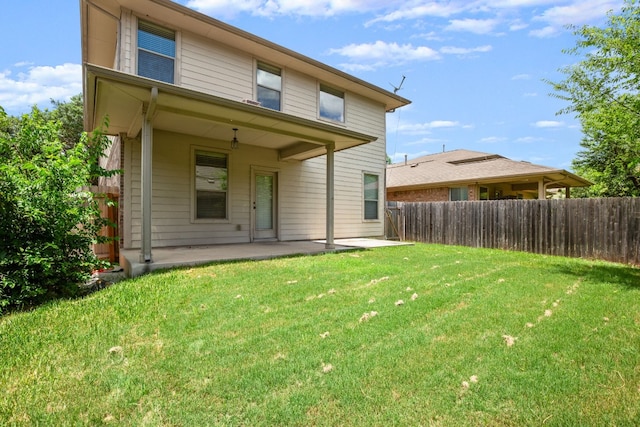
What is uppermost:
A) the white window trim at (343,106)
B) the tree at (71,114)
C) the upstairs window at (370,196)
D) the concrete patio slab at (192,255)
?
the tree at (71,114)

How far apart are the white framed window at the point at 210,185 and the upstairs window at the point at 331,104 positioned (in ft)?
12.4

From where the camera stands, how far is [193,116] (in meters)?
6.21

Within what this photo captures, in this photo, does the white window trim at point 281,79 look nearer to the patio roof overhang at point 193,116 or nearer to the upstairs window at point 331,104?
the patio roof overhang at point 193,116

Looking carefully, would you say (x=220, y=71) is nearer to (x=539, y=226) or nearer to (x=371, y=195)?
(x=371, y=195)

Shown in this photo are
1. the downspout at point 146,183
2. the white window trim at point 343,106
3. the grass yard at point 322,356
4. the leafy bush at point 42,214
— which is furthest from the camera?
the white window trim at point 343,106

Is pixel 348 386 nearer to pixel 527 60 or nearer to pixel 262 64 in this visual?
pixel 262 64

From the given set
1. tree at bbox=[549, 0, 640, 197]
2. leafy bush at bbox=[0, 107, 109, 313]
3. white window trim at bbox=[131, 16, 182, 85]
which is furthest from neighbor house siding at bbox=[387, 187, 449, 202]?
leafy bush at bbox=[0, 107, 109, 313]

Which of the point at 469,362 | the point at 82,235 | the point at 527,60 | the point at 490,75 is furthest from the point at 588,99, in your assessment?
the point at 82,235

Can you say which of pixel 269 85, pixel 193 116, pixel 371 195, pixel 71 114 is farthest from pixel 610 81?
pixel 71 114

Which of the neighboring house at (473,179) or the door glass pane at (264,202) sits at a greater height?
the neighboring house at (473,179)

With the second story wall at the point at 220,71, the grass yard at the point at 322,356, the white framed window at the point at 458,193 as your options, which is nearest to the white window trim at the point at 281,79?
the second story wall at the point at 220,71

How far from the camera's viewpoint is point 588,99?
6.49 meters

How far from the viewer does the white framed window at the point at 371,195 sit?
1202 cm

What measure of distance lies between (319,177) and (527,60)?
688 cm
